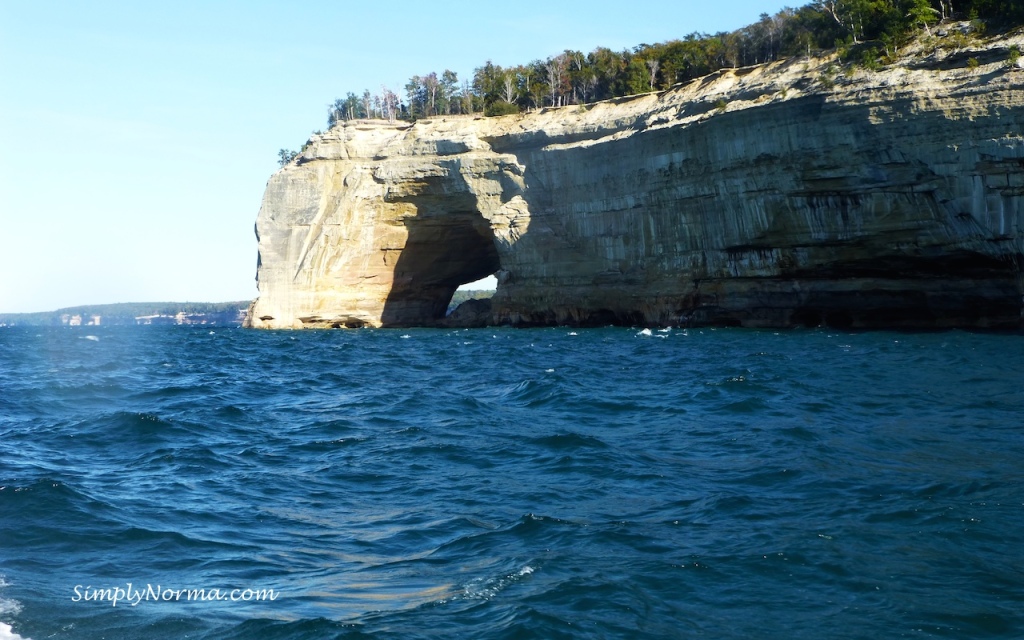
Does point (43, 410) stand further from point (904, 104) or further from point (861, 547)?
point (904, 104)

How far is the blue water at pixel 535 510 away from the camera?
593cm

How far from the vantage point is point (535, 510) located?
27.9 ft

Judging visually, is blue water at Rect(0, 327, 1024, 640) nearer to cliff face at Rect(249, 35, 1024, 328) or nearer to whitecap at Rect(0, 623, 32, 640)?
whitecap at Rect(0, 623, 32, 640)

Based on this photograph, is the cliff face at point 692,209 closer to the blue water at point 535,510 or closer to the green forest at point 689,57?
the green forest at point 689,57

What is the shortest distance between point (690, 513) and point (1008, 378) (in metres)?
10.1

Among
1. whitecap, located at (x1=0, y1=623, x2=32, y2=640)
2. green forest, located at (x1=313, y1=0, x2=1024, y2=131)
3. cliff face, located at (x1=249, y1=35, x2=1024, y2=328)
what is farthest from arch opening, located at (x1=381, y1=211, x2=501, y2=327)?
whitecap, located at (x1=0, y1=623, x2=32, y2=640)

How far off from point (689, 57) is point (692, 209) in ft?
43.2

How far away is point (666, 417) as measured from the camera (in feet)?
43.7

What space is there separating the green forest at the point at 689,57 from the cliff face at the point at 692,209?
9.49 ft

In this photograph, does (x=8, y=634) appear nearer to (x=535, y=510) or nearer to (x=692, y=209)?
(x=535, y=510)

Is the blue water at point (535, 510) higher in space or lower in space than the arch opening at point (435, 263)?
lower

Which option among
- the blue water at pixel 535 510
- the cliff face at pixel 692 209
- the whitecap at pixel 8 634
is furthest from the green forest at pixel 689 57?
the whitecap at pixel 8 634

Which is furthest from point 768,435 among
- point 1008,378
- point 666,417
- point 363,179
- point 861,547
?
point 363,179

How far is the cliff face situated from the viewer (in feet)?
94.7
